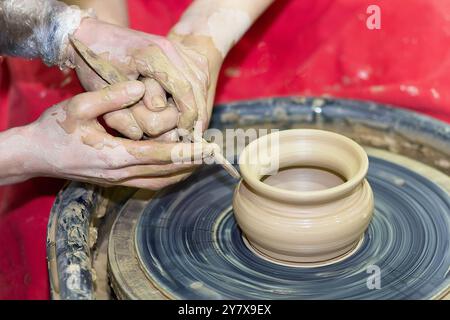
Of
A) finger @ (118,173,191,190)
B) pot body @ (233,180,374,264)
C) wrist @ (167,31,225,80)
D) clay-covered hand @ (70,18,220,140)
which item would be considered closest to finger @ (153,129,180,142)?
clay-covered hand @ (70,18,220,140)

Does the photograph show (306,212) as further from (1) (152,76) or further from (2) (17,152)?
(2) (17,152)

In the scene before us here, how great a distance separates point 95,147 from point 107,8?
2.66 ft

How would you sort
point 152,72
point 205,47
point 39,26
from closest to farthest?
1. point 152,72
2. point 39,26
3. point 205,47

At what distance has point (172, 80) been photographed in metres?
1.52

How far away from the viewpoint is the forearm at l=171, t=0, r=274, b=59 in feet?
6.33

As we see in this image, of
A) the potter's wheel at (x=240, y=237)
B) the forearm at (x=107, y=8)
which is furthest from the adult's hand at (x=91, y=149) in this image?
the forearm at (x=107, y=8)

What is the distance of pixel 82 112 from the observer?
1463mm

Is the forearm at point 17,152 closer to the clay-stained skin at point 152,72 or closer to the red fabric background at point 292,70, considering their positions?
the clay-stained skin at point 152,72

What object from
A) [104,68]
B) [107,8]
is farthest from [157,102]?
[107,8]

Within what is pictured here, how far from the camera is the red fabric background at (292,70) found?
206cm

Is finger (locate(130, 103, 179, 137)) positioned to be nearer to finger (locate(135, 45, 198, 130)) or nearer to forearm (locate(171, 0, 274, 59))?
finger (locate(135, 45, 198, 130))

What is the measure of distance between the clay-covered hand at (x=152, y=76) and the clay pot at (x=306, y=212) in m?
0.19

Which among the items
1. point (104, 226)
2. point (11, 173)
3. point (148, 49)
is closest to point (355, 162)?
point (148, 49)

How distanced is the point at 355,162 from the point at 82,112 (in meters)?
0.66
